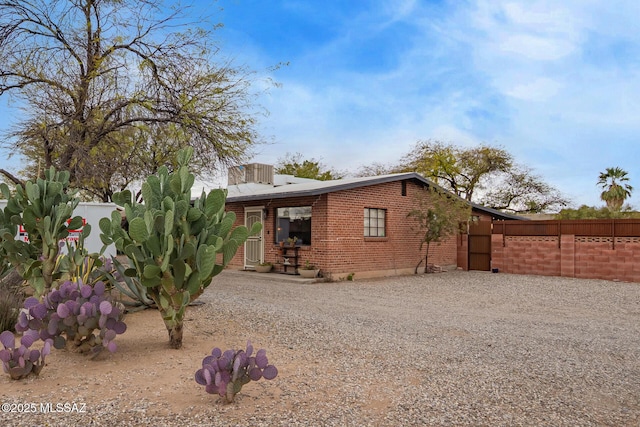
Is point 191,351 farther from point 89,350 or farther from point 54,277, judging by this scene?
point 54,277

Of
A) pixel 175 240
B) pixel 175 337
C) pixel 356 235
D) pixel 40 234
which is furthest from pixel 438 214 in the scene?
pixel 175 240

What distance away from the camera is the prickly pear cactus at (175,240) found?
14.9 feet

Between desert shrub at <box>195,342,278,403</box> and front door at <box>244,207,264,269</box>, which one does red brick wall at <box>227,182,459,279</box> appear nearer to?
front door at <box>244,207,264,269</box>

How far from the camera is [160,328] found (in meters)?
6.01

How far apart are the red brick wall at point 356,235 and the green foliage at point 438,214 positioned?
504 millimetres

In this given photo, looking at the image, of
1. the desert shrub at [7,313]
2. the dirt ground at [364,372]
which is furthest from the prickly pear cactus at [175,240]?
the desert shrub at [7,313]

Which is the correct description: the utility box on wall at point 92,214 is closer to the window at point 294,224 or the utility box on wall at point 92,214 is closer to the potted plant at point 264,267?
the potted plant at point 264,267

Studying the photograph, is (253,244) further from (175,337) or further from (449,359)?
(449,359)

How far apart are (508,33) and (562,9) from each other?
112cm

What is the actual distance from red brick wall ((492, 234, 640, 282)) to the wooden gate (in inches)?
16.7

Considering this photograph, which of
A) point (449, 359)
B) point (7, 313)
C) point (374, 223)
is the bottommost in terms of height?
point (449, 359)

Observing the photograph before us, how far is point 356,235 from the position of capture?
50.0ft

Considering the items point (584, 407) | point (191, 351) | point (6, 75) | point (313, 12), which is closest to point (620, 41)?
point (313, 12)

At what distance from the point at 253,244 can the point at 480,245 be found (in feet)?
29.4
